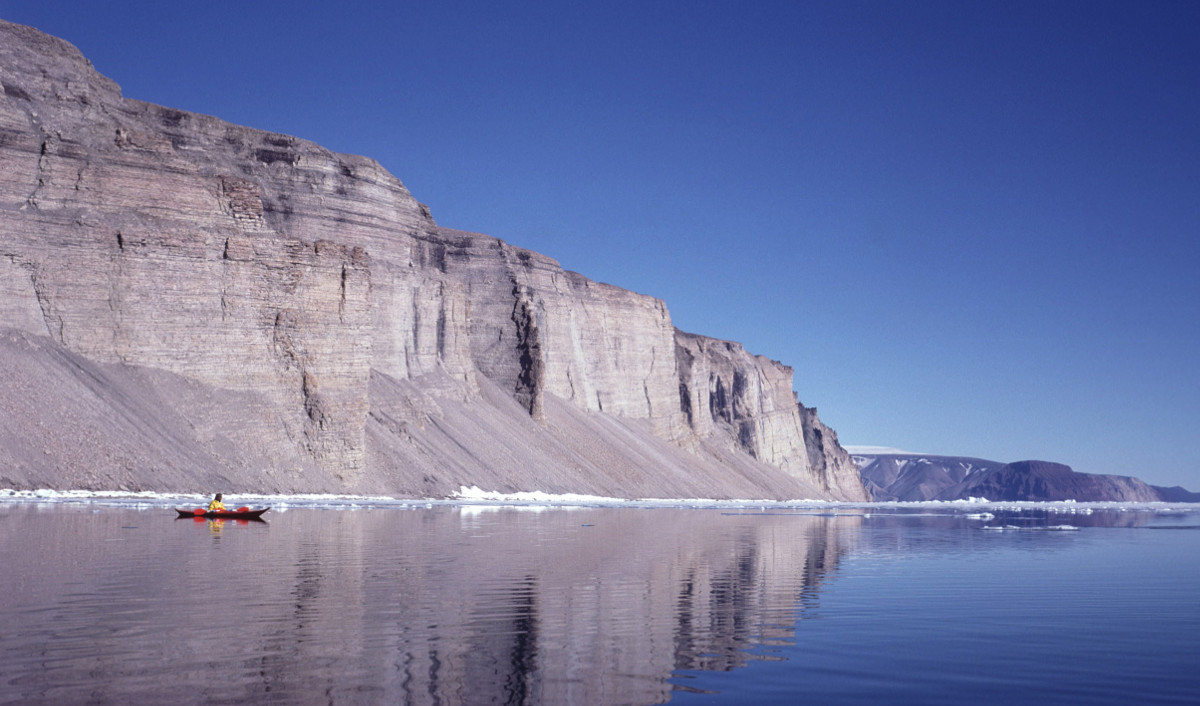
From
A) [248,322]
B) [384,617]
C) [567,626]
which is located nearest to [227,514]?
[384,617]

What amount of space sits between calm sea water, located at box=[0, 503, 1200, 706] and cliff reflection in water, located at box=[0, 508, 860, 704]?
0.14 feet

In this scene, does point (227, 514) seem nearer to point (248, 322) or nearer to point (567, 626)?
point (567, 626)

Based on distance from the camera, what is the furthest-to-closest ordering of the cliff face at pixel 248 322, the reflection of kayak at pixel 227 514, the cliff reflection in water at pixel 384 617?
the cliff face at pixel 248 322
the reflection of kayak at pixel 227 514
the cliff reflection in water at pixel 384 617

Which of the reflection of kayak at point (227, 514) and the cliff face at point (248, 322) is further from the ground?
the cliff face at point (248, 322)

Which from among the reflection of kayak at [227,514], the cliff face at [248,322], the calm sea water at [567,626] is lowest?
the calm sea water at [567,626]

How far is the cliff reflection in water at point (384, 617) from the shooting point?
27.2 ft

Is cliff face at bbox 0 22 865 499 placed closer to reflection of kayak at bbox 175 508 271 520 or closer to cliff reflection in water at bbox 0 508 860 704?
reflection of kayak at bbox 175 508 271 520

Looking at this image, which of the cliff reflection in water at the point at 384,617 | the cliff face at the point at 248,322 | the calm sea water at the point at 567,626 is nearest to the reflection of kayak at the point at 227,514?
the cliff reflection in water at the point at 384,617

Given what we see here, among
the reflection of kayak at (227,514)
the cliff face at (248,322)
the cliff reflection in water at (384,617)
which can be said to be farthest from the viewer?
the cliff face at (248,322)

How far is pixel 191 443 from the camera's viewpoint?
1987 inches

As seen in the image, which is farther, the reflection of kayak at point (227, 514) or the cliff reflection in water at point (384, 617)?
the reflection of kayak at point (227, 514)

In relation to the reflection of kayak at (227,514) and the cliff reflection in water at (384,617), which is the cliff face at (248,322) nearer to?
the reflection of kayak at (227,514)

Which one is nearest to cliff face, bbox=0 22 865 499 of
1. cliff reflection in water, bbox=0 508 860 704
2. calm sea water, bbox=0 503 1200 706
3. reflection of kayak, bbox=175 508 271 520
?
reflection of kayak, bbox=175 508 271 520

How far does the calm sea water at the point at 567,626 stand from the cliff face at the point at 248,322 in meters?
28.8
